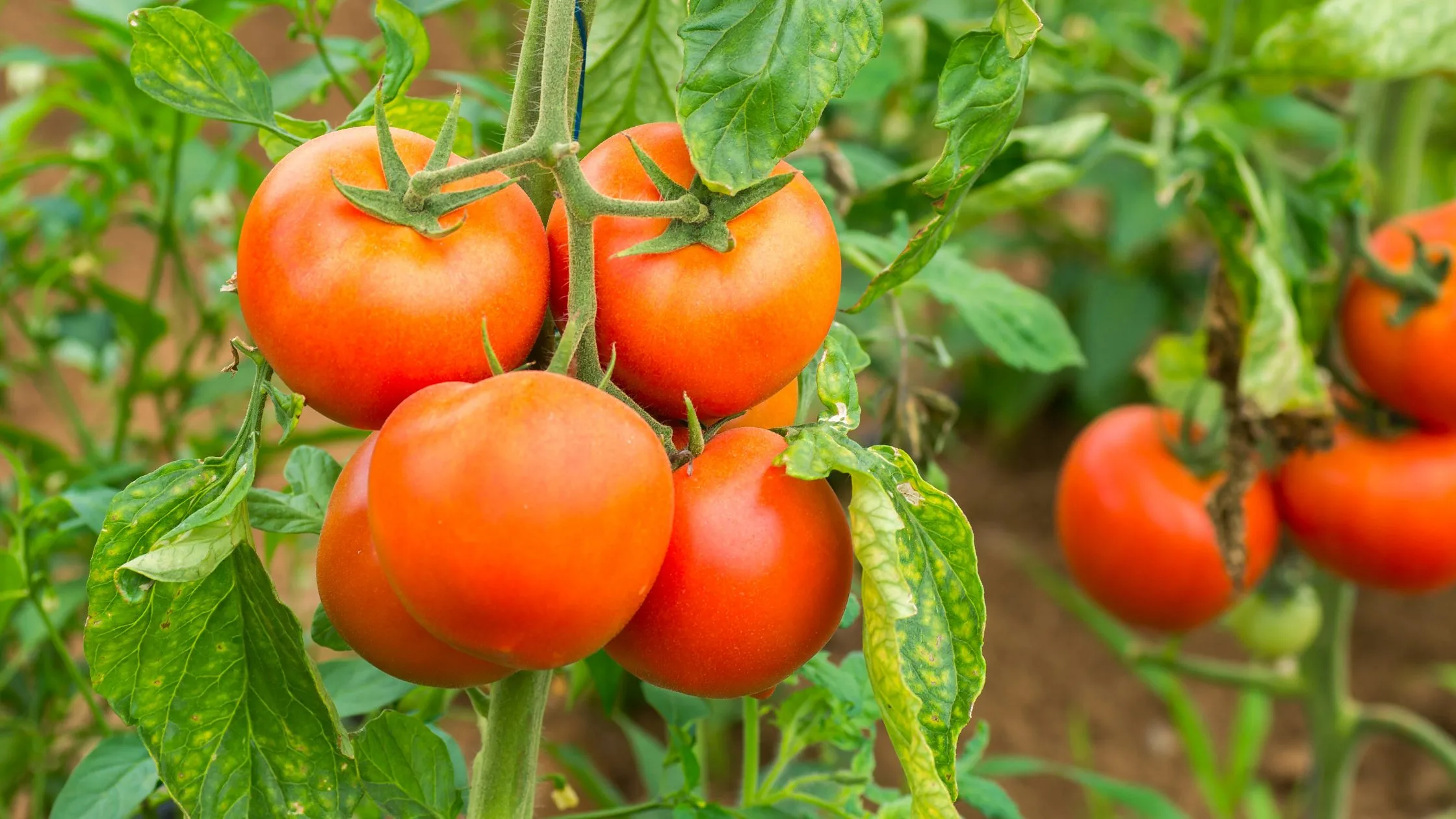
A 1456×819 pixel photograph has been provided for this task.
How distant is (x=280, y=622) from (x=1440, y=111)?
A: 6.72 ft

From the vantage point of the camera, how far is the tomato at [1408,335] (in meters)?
1.02

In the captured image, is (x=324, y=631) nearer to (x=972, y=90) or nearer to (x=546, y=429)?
(x=546, y=429)

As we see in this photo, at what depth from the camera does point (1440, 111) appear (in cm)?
191

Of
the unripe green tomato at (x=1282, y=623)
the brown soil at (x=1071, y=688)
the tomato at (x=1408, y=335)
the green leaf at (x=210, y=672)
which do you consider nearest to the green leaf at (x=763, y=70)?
the green leaf at (x=210, y=672)

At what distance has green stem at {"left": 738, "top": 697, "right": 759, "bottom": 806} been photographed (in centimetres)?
65

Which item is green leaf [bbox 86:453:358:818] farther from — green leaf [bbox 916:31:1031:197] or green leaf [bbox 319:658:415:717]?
green leaf [bbox 916:31:1031:197]

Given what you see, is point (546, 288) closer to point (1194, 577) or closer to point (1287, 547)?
point (1194, 577)

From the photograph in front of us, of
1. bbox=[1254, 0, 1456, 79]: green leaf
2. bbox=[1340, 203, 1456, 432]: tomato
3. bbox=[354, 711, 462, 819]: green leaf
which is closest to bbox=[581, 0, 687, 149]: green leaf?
bbox=[354, 711, 462, 819]: green leaf

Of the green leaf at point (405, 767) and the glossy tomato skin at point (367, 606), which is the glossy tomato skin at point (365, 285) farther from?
the green leaf at point (405, 767)

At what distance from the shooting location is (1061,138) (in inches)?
35.7

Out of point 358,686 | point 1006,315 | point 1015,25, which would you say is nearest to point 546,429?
point 1015,25

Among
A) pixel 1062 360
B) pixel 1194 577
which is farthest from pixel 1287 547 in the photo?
pixel 1062 360

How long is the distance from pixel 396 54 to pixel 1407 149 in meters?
1.12

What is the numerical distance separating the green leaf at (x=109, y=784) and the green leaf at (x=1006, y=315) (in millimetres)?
525
